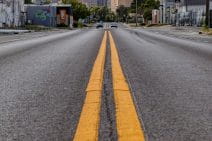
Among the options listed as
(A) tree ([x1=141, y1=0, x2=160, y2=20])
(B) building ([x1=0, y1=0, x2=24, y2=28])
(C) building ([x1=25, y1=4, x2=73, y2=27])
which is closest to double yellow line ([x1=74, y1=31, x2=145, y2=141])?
(B) building ([x1=0, y1=0, x2=24, y2=28])

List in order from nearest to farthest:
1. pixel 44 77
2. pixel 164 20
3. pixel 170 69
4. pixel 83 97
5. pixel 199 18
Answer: pixel 83 97
pixel 44 77
pixel 170 69
pixel 199 18
pixel 164 20

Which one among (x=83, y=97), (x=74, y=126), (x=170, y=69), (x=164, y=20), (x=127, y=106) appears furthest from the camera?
(x=164, y=20)

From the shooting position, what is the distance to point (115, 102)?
5.99 metres

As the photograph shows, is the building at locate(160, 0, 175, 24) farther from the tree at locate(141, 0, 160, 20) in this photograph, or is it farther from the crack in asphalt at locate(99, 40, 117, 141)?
the crack in asphalt at locate(99, 40, 117, 141)

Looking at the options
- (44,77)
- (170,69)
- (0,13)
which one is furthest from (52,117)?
(0,13)

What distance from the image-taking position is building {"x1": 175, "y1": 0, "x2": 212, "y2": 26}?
92.0 meters

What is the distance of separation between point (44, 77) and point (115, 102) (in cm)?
318

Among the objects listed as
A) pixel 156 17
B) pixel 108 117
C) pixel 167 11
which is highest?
pixel 167 11

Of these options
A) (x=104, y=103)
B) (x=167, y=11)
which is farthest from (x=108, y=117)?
(x=167, y=11)

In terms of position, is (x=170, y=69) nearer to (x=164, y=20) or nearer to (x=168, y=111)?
(x=168, y=111)

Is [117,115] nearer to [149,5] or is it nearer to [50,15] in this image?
[50,15]

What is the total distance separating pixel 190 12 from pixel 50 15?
27.7 m

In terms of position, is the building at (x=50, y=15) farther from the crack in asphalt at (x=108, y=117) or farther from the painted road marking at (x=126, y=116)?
the crack in asphalt at (x=108, y=117)

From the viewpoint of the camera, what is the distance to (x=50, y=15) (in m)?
101
